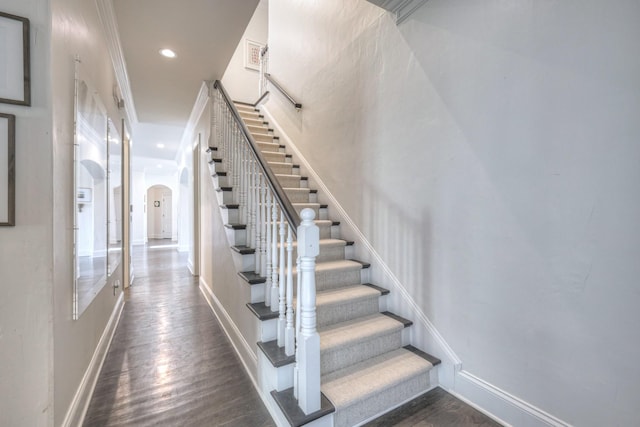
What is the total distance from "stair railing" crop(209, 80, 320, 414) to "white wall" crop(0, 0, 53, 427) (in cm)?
105

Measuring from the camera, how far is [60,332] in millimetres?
1264

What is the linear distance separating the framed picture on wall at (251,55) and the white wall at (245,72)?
63mm

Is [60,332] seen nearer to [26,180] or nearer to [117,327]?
[26,180]

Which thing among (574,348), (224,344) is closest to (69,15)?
(224,344)

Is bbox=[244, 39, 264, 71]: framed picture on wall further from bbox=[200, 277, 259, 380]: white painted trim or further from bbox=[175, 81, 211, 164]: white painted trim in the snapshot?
bbox=[200, 277, 259, 380]: white painted trim

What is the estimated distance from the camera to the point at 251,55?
6.13 m

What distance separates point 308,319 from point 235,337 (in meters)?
1.28

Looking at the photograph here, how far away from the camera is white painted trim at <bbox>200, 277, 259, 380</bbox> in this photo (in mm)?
2004

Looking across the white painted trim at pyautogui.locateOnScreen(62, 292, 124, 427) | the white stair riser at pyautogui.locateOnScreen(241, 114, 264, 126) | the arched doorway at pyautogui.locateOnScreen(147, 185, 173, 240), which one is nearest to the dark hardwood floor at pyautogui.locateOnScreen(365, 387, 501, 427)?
the white painted trim at pyautogui.locateOnScreen(62, 292, 124, 427)

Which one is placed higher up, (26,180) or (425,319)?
(26,180)

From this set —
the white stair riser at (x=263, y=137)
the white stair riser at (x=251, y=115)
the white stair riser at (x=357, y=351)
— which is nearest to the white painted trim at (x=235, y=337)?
the white stair riser at (x=357, y=351)

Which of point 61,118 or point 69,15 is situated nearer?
point 61,118

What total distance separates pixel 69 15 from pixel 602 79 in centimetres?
260

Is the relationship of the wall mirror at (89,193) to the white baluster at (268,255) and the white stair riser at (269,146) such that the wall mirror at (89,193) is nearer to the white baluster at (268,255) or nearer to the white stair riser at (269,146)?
the white baluster at (268,255)
